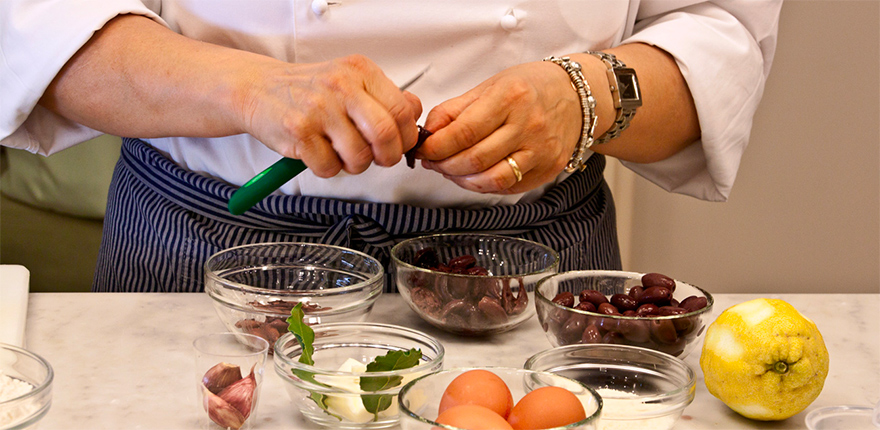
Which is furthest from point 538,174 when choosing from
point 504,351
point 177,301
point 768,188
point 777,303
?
point 768,188

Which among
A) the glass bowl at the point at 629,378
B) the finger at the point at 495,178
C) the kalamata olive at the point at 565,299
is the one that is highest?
the finger at the point at 495,178

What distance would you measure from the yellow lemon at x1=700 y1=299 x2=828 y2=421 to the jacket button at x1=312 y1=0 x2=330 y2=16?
575mm

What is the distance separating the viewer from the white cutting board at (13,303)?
0.77 metres

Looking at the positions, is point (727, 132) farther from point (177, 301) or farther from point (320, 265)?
point (177, 301)

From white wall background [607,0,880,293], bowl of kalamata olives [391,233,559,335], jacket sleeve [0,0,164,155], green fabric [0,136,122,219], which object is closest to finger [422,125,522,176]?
bowl of kalamata olives [391,233,559,335]

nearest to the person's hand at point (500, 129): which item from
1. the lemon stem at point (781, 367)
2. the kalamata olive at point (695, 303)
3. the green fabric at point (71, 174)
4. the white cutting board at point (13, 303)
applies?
the kalamata olive at point (695, 303)

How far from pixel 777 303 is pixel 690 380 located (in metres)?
0.11

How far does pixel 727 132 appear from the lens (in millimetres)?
1079

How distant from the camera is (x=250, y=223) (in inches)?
39.9

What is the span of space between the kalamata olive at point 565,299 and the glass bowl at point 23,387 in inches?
17.7

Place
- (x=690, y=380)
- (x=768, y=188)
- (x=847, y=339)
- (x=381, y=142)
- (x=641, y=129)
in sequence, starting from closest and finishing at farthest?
(x=690, y=380) < (x=381, y=142) < (x=847, y=339) < (x=641, y=129) < (x=768, y=188)

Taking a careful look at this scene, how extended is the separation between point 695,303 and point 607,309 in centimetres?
9

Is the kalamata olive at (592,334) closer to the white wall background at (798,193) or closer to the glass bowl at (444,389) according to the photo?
the glass bowl at (444,389)

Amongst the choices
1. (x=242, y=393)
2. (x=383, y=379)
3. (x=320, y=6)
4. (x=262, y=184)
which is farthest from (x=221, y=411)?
(x=320, y=6)
